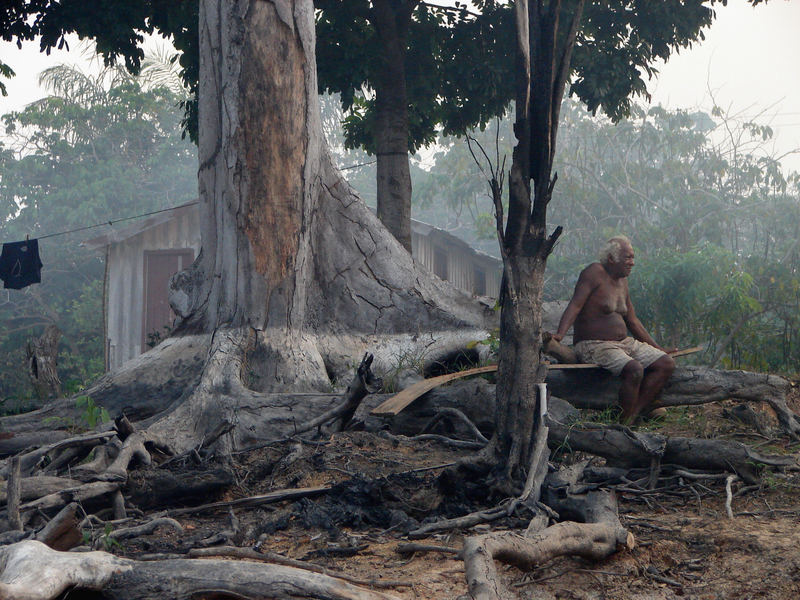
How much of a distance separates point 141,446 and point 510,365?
218 cm

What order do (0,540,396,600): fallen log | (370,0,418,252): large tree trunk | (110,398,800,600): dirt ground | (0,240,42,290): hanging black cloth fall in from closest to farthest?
(0,540,396,600): fallen log → (110,398,800,600): dirt ground → (370,0,418,252): large tree trunk → (0,240,42,290): hanging black cloth

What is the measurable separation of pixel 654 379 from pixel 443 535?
274 cm

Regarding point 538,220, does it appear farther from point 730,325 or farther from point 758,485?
point 730,325

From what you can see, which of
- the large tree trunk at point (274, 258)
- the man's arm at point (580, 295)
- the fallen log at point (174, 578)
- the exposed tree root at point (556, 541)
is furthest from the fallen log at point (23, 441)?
the man's arm at point (580, 295)

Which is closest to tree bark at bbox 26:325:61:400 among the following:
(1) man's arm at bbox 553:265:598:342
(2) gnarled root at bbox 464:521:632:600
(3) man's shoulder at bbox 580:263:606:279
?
(1) man's arm at bbox 553:265:598:342

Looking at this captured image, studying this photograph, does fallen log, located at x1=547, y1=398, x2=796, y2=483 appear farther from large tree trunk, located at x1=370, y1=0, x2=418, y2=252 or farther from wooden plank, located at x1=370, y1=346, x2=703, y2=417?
large tree trunk, located at x1=370, y1=0, x2=418, y2=252

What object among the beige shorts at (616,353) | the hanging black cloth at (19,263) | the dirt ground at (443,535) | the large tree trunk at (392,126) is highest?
the large tree trunk at (392,126)

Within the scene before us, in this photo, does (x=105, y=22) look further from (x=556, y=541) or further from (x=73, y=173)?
(x=73, y=173)

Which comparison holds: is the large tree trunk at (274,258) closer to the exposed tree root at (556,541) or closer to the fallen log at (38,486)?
the fallen log at (38,486)

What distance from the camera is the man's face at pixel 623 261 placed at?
227 inches

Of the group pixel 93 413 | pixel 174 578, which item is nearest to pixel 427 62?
pixel 93 413

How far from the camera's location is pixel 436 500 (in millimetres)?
3617

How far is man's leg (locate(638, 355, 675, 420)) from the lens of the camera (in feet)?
17.5

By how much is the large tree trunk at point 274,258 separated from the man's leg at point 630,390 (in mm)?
1816
